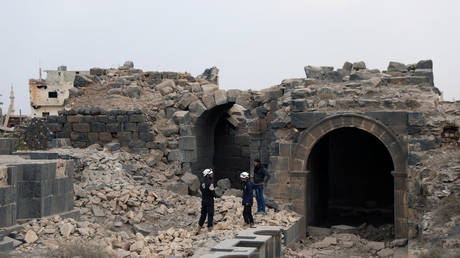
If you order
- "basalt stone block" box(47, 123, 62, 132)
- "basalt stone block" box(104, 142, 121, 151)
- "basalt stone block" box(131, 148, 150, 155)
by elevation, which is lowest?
"basalt stone block" box(131, 148, 150, 155)

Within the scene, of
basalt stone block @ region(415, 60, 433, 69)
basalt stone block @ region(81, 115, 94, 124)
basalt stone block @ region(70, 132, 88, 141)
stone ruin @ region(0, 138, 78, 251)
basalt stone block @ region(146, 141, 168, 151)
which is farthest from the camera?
basalt stone block @ region(70, 132, 88, 141)

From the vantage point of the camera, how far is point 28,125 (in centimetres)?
2658

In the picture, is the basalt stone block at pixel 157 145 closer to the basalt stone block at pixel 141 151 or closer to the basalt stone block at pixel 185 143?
the basalt stone block at pixel 141 151

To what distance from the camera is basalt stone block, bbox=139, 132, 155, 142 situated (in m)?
14.8

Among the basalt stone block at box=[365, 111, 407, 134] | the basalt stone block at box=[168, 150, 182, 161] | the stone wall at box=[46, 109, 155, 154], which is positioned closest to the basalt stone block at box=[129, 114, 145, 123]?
the stone wall at box=[46, 109, 155, 154]

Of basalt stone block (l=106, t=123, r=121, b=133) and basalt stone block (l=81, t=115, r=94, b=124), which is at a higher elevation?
basalt stone block (l=81, t=115, r=94, b=124)

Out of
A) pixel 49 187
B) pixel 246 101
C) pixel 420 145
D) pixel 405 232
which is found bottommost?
pixel 405 232

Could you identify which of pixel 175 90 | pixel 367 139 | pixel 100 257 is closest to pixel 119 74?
pixel 175 90

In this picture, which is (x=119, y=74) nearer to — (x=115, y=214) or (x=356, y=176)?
(x=115, y=214)

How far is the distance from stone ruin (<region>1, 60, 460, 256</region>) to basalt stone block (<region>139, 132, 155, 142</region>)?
0.10ft

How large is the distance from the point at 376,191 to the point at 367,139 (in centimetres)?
→ 164

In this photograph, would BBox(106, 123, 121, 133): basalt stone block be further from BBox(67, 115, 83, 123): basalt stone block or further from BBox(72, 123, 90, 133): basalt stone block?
BBox(67, 115, 83, 123): basalt stone block

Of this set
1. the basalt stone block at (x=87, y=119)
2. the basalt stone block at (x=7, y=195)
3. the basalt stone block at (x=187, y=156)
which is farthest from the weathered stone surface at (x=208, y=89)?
the basalt stone block at (x=7, y=195)

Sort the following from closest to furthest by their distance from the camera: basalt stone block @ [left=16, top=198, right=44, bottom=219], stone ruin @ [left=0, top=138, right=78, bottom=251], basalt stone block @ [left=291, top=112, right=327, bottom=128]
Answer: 1. stone ruin @ [left=0, top=138, right=78, bottom=251]
2. basalt stone block @ [left=16, top=198, right=44, bottom=219]
3. basalt stone block @ [left=291, top=112, right=327, bottom=128]
